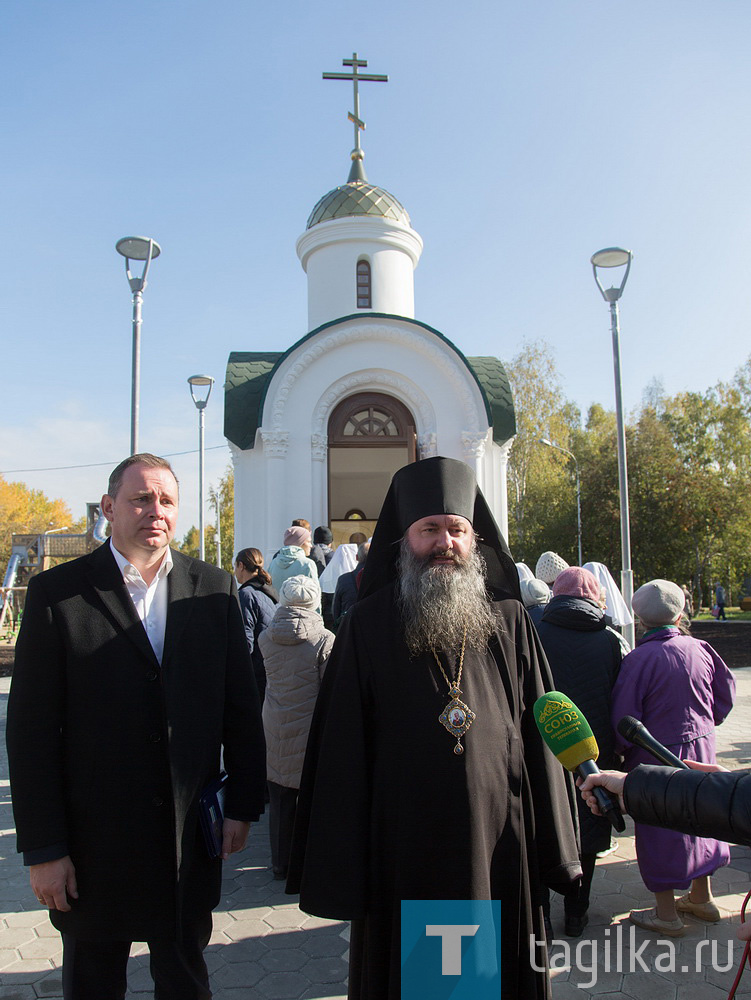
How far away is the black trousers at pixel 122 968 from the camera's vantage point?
99.6 inches

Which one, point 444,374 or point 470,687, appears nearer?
point 470,687

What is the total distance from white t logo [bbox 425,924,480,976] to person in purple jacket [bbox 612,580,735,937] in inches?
75.2

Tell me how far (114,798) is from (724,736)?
8.16m

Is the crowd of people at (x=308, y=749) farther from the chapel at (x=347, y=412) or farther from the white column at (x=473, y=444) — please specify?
the white column at (x=473, y=444)

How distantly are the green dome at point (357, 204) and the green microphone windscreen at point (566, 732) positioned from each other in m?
14.8

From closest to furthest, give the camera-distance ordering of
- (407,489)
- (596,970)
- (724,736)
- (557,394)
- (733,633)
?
(407,489), (596,970), (724,736), (733,633), (557,394)

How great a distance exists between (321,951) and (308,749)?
190cm

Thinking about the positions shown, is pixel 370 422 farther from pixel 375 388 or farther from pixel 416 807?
pixel 416 807

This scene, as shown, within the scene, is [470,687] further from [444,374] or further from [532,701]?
[444,374]

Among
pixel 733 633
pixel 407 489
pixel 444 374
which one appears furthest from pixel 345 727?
pixel 733 633

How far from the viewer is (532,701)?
8.81 feet

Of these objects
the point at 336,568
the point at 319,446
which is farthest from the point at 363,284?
the point at 336,568

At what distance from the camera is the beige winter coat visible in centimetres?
463

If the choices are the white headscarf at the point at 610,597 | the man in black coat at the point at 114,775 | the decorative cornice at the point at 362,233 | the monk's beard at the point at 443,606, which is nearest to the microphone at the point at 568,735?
the monk's beard at the point at 443,606
